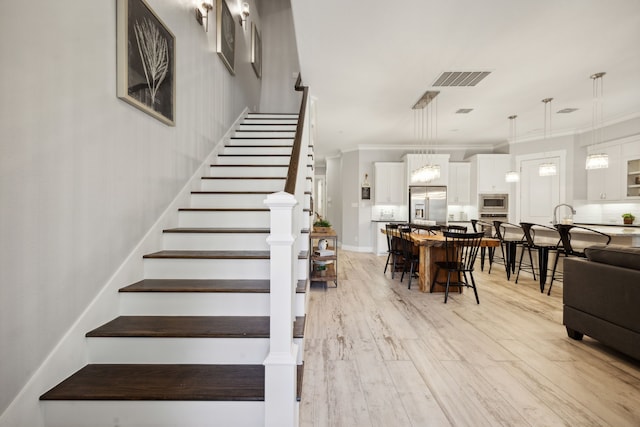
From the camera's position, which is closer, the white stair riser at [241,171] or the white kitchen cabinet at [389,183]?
the white stair riser at [241,171]

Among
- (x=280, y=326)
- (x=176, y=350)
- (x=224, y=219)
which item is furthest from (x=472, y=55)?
(x=176, y=350)

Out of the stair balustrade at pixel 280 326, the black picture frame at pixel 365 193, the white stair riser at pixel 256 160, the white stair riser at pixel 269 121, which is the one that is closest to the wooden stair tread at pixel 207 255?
the stair balustrade at pixel 280 326

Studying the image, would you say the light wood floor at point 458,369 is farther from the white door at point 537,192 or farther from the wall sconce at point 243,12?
the wall sconce at point 243,12

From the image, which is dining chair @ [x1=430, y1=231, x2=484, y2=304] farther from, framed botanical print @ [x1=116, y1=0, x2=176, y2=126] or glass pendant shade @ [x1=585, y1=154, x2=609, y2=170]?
framed botanical print @ [x1=116, y1=0, x2=176, y2=126]

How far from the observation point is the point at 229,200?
3.21 metres

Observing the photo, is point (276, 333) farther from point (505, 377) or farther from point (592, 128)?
point (592, 128)

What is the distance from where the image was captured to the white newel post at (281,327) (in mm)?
1483

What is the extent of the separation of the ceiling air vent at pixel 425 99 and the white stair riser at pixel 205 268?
3984 mm

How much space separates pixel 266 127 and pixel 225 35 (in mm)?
1315

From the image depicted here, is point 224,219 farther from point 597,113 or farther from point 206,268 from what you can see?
point 597,113

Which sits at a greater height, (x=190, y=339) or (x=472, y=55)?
(x=472, y=55)

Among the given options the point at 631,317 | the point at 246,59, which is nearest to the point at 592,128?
the point at 631,317

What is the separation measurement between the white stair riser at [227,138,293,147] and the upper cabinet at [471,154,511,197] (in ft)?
18.7

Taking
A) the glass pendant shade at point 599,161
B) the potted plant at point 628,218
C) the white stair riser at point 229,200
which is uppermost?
the glass pendant shade at point 599,161
